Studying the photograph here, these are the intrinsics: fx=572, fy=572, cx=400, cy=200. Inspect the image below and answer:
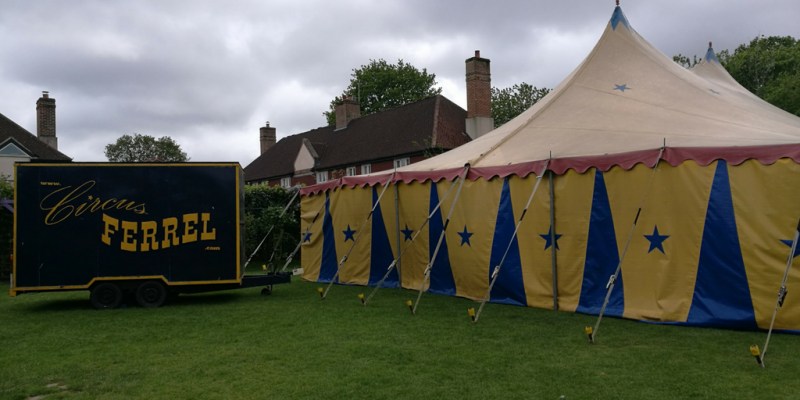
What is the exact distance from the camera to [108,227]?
9078 mm

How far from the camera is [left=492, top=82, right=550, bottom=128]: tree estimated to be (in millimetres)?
36312

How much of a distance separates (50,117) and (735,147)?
32.8m

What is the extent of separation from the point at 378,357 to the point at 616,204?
4.01 meters

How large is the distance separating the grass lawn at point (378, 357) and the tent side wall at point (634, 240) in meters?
0.38

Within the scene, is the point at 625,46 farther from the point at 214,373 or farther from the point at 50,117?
the point at 50,117

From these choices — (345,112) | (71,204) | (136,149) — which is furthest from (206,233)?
(136,149)

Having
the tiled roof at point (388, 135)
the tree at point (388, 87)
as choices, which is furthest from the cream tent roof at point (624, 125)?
the tree at point (388, 87)

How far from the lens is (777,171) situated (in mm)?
6527

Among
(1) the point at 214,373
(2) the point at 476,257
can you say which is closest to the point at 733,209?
(2) the point at 476,257

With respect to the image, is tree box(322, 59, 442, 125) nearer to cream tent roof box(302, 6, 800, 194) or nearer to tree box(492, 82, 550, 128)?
tree box(492, 82, 550, 128)

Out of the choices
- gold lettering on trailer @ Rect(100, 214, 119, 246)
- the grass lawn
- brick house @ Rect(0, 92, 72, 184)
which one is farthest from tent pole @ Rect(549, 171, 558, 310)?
brick house @ Rect(0, 92, 72, 184)

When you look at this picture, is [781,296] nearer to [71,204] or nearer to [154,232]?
[154,232]

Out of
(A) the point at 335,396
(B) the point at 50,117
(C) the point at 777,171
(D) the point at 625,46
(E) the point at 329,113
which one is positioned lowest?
(A) the point at 335,396

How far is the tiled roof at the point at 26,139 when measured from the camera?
28.8 metres
